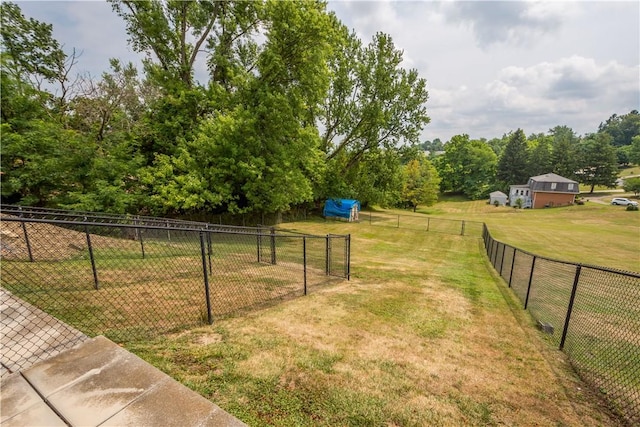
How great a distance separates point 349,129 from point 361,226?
929 cm

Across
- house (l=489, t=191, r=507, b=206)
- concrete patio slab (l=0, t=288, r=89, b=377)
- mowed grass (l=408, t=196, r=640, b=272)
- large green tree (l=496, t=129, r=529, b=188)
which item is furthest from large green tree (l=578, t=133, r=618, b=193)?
concrete patio slab (l=0, t=288, r=89, b=377)

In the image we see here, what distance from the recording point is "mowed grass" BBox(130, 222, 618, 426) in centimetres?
269

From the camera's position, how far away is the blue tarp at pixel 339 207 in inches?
1057

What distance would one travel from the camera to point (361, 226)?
24.2m

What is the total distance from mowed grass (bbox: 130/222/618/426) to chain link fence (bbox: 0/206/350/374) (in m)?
0.67

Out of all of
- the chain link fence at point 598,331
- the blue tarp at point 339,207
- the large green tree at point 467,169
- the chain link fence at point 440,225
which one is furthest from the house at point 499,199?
the chain link fence at point 598,331

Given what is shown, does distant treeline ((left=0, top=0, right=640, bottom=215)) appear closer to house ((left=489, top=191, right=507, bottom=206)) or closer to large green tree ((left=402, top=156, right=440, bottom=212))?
large green tree ((left=402, top=156, right=440, bottom=212))

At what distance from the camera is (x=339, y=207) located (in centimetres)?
2744

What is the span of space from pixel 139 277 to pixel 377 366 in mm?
5233

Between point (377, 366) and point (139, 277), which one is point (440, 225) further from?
point (139, 277)

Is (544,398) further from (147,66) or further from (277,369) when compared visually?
(147,66)

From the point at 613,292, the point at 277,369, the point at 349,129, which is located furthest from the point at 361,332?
the point at 349,129

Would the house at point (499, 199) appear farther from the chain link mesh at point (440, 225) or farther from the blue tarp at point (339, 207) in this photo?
the blue tarp at point (339, 207)

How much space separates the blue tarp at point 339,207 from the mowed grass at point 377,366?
67.7 feet
